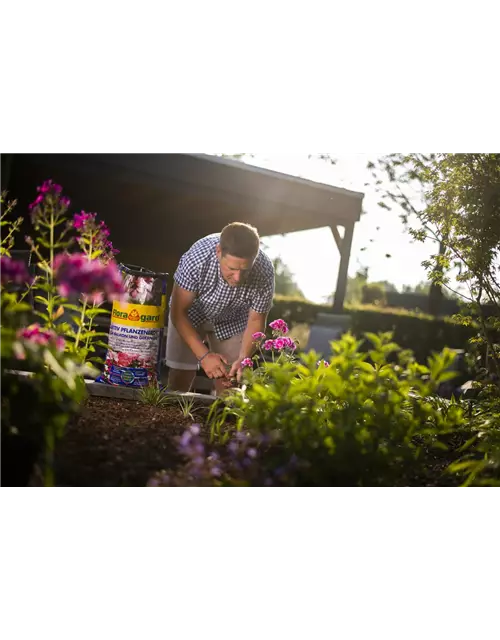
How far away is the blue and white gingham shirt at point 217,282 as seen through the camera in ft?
8.79

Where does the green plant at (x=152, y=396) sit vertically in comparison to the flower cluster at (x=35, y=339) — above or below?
below

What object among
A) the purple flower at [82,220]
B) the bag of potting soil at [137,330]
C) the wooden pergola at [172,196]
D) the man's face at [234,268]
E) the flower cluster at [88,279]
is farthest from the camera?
the wooden pergola at [172,196]

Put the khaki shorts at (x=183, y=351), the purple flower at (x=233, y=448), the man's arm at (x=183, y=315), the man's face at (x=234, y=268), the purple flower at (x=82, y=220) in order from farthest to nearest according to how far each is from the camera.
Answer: the khaki shorts at (x=183, y=351) < the man's arm at (x=183, y=315) < the man's face at (x=234, y=268) < the purple flower at (x=82, y=220) < the purple flower at (x=233, y=448)

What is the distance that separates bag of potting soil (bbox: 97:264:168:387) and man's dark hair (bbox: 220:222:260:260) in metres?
0.31

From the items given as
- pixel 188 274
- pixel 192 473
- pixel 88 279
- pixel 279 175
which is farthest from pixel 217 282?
pixel 279 175

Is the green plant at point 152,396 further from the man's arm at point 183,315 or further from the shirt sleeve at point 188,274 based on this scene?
the shirt sleeve at point 188,274

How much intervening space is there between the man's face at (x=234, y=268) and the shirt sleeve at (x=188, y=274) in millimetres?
142

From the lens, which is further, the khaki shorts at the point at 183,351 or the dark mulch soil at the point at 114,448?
the khaki shorts at the point at 183,351

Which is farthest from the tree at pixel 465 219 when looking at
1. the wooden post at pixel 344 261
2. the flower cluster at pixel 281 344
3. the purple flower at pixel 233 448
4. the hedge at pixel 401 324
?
the hedge at pixel 401 324

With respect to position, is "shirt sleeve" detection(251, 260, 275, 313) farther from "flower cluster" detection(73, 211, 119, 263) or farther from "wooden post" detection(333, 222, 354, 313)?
"wooden post" detection(333, 222, 354, 313)

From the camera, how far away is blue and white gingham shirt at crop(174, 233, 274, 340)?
268 centimetres

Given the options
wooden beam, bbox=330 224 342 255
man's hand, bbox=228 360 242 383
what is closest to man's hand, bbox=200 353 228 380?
man's hand, bbox=228 360 242 383
